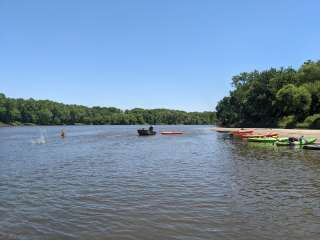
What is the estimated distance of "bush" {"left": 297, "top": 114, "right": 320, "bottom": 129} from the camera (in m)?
95.2

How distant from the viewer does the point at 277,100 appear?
4375 inches

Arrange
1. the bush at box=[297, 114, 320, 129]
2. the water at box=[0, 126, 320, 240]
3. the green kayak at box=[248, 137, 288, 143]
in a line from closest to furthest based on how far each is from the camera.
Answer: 1. the water at box=[0, 126, 320, 240]
2. the green kayak at box=[248, 137, 288, 143]
3. the bush at box=[297, 114, 320, 129]

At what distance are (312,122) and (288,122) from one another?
9.47 m

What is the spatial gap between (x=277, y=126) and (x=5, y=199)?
102m

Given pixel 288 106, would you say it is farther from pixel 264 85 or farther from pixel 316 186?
pixel 316 186

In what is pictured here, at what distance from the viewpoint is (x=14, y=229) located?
13516 millimetres

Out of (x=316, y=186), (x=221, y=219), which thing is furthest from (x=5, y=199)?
(x=316, y=186)

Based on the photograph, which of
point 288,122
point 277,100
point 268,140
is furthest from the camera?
point 277,100

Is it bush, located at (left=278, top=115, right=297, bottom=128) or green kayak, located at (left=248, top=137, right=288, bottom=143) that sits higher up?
bush, located at (left=278, top=115, right=297, bottom=128)

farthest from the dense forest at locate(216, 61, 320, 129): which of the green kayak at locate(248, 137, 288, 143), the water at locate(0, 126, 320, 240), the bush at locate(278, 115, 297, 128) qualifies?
the water at locate(0, 126, 320, 240)

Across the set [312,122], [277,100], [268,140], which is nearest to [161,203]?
[268,140]

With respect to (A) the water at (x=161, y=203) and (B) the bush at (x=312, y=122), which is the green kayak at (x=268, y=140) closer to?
(A) the water at (x=161, y=203)

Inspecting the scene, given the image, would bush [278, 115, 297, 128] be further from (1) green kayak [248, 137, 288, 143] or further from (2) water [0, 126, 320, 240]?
(2) water [0, 126, 320, 240]

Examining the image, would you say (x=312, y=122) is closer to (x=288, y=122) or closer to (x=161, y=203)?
(x=288, y=122)
